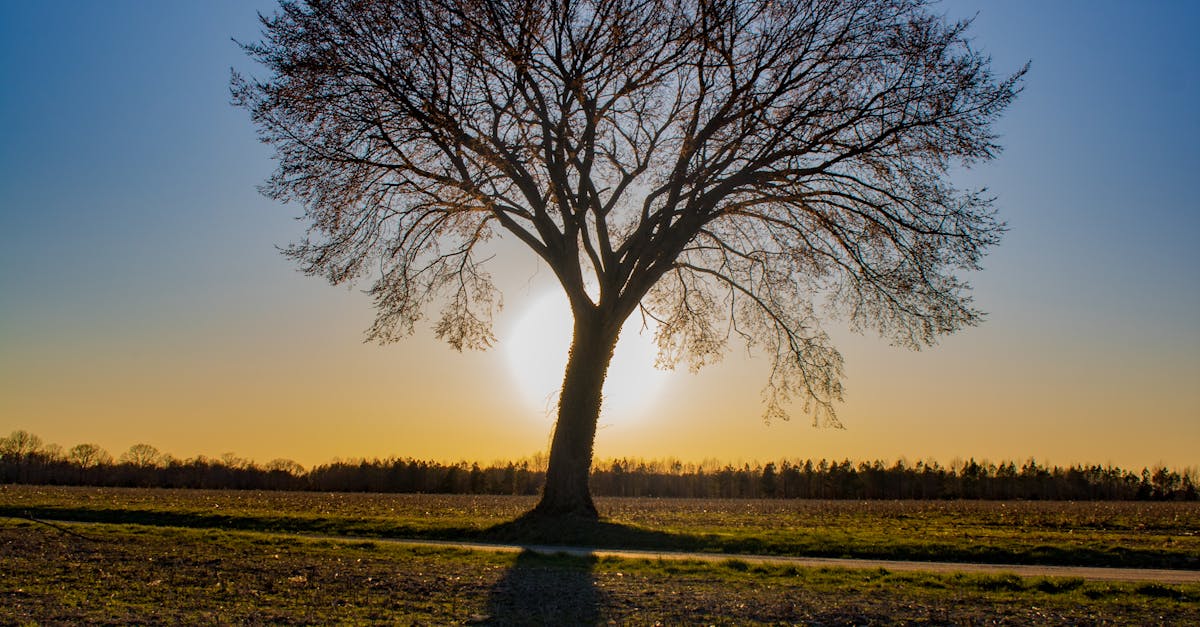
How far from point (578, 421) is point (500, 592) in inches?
419

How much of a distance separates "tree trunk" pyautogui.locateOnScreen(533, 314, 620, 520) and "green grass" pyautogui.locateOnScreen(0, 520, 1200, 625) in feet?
19.5

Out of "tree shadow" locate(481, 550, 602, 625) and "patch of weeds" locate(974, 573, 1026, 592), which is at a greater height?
"patch of weeds" locate(974, 573, 1026, 592)

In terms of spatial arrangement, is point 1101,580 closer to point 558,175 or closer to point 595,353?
point 595,353

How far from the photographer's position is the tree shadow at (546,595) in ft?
28.5

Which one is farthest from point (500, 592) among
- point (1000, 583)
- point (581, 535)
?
point (581, 535)

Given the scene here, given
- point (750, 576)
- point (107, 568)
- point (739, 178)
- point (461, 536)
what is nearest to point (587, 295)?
point (739, 178)

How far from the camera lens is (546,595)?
32.9 ft

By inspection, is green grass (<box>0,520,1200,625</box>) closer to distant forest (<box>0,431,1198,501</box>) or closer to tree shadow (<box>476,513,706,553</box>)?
tree shadow (<box>476,513,706,553</box>)

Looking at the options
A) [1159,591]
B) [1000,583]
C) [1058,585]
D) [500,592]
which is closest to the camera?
[500,592]

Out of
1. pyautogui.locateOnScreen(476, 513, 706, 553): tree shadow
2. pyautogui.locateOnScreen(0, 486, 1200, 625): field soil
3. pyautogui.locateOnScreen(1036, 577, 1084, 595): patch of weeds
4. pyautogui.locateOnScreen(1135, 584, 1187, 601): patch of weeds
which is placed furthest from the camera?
pyautogui.locateOnScreen(476, 513, 706, 553): tree shadow

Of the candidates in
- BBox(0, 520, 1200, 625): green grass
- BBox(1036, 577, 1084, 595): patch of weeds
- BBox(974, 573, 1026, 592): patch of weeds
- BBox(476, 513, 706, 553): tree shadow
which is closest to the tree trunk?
BBox(476, 513, 706, 553): tree shadow

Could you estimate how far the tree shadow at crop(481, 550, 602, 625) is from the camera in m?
8.67

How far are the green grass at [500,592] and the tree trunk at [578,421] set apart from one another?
5.94 metres

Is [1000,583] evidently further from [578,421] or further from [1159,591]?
[578,421]
